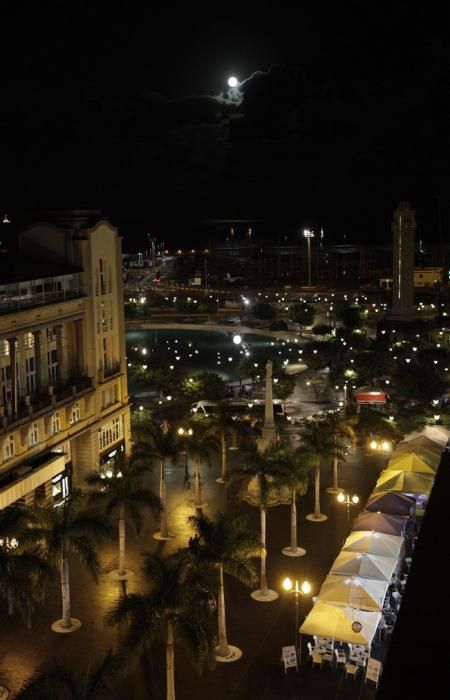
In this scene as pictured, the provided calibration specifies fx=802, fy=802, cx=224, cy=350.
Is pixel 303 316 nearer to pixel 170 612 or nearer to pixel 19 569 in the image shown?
pixel 19 569

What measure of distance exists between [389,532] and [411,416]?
73.1 ft

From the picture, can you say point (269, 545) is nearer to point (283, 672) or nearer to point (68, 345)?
point (283, 672)

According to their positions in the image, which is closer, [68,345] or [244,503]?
[244,503]

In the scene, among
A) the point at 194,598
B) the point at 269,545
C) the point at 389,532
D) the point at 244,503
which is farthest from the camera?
the point at 244,503

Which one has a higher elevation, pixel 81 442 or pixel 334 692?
pixel 81 442

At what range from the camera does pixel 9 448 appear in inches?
1480

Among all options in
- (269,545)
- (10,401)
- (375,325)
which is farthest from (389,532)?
(375,325)

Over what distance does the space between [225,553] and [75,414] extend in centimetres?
1971

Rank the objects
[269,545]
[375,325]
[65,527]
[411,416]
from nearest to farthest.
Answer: [65,527] < [269,545] < [411,416] < [375,325]

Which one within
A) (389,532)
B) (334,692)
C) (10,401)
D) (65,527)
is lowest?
(334,692)

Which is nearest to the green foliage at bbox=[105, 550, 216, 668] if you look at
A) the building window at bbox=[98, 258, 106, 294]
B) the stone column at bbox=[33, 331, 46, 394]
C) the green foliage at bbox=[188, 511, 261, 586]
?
the green foliage at bbox=[188, 511, 261, 586]

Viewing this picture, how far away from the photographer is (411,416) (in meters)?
54.2

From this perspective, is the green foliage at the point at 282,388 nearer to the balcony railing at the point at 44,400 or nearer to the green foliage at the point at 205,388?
the green foliage at the point at 205,388

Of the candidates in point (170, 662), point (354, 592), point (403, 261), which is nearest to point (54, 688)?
point (170, 662)
